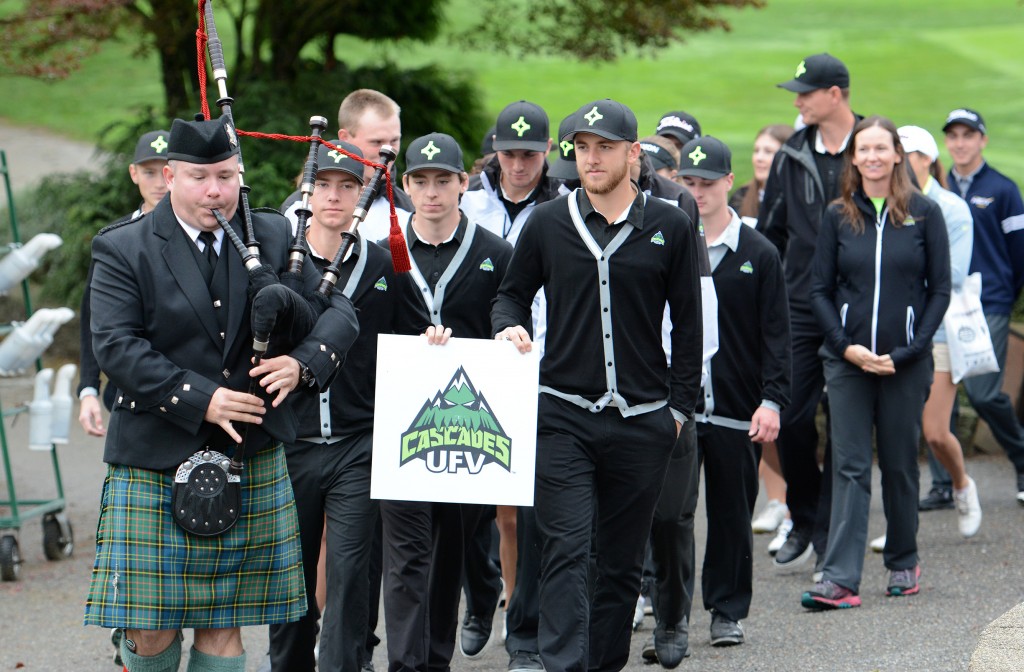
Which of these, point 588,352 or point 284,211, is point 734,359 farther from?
point 284,211

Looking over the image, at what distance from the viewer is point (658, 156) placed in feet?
25.9

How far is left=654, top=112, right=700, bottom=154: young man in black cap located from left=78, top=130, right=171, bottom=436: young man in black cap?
2.99 m

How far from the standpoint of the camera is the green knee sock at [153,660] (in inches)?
202

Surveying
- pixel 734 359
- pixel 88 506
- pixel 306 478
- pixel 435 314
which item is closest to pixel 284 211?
pixel 435 314

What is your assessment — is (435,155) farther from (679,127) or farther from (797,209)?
(797,209)

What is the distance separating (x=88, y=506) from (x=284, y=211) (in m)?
4.72

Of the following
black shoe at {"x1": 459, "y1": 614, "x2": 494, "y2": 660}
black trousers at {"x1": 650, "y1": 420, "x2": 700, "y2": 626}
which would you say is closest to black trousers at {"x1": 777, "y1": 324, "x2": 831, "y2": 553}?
black trousers at {"x1": 650, "y1": 420, "x2": 700, "y2": 626}

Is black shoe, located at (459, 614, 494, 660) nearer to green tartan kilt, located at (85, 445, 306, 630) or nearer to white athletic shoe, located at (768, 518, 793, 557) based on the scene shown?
green tartan kilt, located at (85, 445, 306, 630)

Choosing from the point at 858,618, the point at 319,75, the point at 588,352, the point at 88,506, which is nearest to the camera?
the point at 588,352

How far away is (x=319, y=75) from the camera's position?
50.1ft

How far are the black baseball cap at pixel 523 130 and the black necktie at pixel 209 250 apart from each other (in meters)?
2.67

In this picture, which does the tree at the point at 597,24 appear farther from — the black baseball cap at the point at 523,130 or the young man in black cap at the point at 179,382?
the young man in black cap at the point at 179,382

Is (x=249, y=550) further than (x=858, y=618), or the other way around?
(x=858, y=618)

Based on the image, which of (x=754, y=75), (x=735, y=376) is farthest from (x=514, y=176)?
(x=754, y=75)
